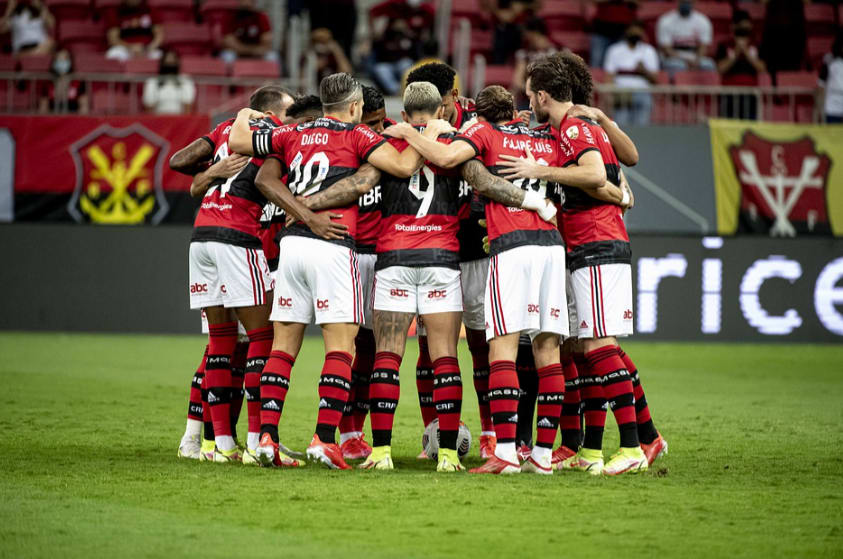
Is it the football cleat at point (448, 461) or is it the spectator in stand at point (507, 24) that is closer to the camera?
the football cleat at point (448, 461)

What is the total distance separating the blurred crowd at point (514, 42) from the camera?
18.3 metres

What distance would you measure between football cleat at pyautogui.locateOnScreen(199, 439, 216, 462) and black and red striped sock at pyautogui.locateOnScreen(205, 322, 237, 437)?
0.17 meters

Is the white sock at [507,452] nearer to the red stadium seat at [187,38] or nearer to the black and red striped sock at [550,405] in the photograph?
the black and red striped sock at [550,405]

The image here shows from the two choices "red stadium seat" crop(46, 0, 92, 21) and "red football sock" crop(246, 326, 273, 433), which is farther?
"red stadium seat" crop(46, 0, 92, 21)

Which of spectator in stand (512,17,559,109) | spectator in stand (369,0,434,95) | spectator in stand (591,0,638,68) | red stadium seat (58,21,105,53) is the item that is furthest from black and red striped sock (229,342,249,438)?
red stadium seat (58,21,105,53)

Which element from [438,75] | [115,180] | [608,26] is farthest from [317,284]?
[608,26]

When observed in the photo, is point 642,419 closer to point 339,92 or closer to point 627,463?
point 627,463

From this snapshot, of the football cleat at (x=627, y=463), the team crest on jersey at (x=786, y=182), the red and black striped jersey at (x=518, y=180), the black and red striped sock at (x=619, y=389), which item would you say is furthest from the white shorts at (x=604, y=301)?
the team crest on jersey at (x=786, y=182)

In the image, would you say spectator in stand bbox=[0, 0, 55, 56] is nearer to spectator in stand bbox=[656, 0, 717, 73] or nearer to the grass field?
spectator in stand bbox=[656, 0, 717, 73]

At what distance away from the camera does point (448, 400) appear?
7.23 meters

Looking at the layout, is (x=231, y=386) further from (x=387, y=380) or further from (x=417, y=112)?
(x=417, y=112)

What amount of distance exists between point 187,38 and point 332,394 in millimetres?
14221

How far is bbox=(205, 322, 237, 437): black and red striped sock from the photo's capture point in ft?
24.8

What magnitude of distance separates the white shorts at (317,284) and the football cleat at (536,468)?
1.39 m
